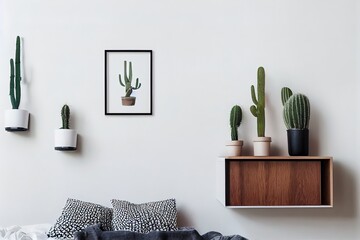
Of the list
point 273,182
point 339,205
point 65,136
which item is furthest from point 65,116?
point 339,205

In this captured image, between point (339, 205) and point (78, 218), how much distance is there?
5.89ft

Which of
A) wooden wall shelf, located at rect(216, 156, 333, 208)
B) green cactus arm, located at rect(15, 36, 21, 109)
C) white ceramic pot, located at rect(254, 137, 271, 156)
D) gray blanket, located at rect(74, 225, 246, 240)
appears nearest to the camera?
gray blanket, located at rect(74, 225, 246, 240)

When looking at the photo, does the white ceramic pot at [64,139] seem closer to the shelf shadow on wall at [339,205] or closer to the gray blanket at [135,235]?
the gray blanket at [135,235]

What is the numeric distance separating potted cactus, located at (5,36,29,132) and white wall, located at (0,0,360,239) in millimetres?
75

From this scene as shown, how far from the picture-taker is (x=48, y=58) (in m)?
3.39

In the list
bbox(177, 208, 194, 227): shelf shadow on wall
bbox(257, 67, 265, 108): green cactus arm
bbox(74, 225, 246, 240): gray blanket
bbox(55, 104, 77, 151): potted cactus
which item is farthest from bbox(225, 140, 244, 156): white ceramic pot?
bbox(55, 104, 77, 151): potted cactus

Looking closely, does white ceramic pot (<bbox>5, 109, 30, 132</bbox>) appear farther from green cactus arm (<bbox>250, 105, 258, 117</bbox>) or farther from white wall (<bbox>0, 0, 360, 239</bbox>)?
green cactus arm (<bbox>250, 105, 258, 117</bbox>)

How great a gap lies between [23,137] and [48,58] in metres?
0.58

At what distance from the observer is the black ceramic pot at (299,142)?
317 centimetres

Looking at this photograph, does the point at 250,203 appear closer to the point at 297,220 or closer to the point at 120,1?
the point at 297,220

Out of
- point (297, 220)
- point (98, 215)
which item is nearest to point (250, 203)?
point (297, 220)

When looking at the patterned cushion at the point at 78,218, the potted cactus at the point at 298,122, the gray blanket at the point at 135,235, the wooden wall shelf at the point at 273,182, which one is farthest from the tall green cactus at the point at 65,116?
the potted cactus at the point at 298,122

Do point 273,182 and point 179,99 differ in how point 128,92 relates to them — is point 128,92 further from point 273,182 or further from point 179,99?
point 273,182

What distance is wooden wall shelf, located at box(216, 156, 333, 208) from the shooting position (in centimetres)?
309
